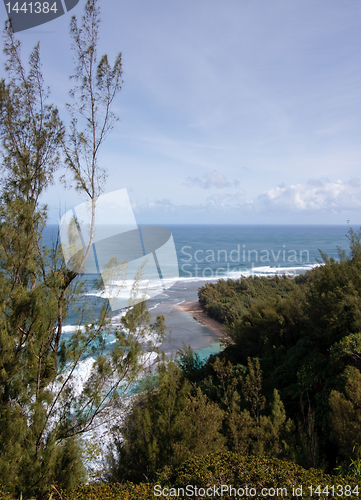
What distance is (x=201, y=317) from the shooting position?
20969 millimetres

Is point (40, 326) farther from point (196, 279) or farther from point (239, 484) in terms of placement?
point (196, 279)

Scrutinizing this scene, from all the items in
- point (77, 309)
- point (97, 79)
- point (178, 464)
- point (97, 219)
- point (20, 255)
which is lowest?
point (178, 464)

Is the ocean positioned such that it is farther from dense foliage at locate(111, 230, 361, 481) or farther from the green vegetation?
dense foliage at locate(111, 230, 361, 481)

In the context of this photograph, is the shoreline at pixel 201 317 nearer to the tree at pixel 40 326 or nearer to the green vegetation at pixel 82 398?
the green vegetation at pixel 82 398

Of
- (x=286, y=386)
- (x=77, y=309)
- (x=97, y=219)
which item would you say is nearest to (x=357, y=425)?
(x=286, y=386)

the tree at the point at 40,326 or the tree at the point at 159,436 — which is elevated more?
the tree at the point at 40,326

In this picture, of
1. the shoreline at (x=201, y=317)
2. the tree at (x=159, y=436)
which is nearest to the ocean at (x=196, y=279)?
the shoreline at (x=201, y=317)

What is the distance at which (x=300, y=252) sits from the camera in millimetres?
58406

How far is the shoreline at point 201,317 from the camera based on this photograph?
18531 millimetres

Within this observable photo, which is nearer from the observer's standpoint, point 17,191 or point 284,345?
point 17,191

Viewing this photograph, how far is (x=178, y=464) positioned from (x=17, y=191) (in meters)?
5.07

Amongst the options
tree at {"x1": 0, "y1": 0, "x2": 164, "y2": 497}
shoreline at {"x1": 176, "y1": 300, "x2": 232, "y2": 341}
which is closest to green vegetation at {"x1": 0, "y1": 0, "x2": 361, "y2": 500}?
tree at {"x1": 0, "y1": 0, "x2": 164, "y2": 497}

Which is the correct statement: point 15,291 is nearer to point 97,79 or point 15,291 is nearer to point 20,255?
point 20,255

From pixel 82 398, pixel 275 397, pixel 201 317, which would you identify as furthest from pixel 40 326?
pixel 201 317
